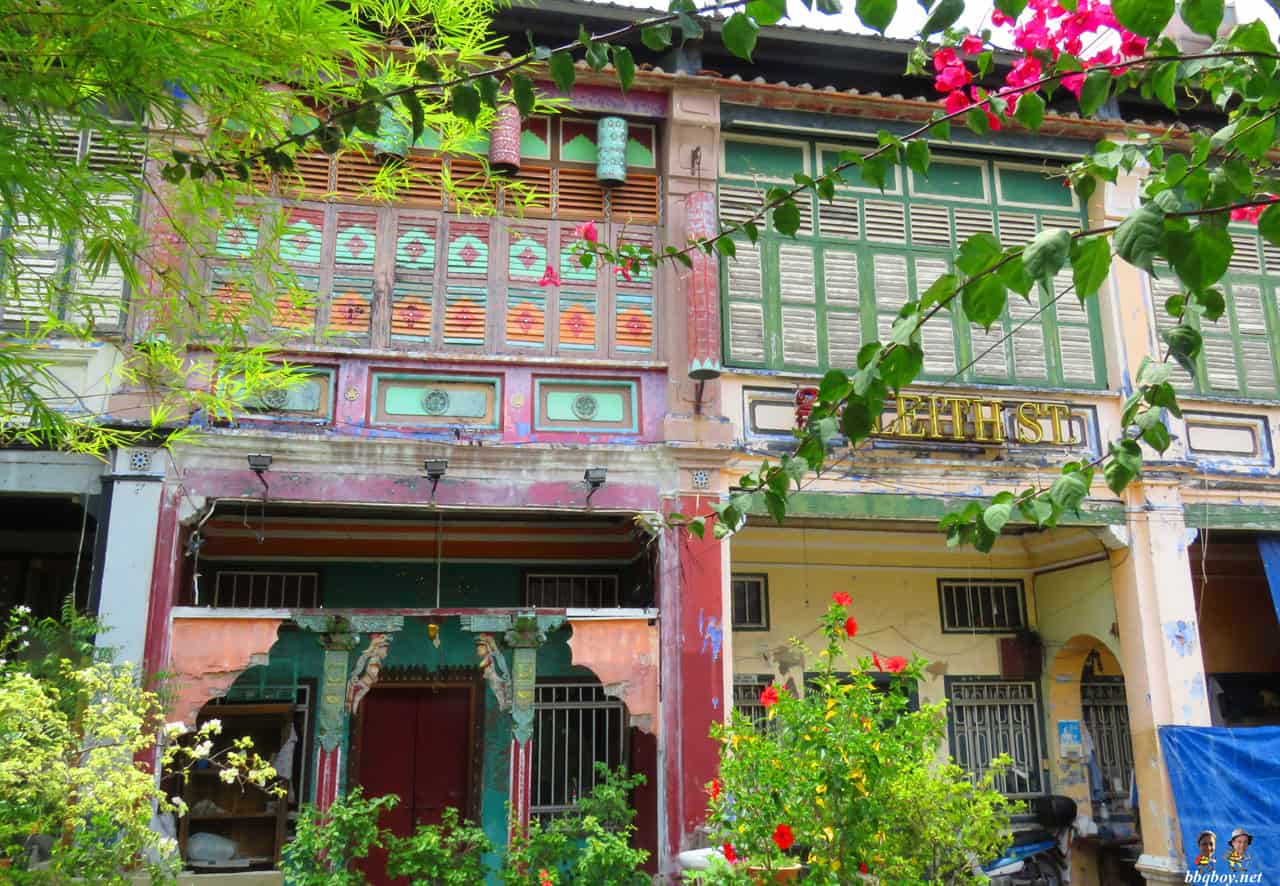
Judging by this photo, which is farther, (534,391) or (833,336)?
(833,336)

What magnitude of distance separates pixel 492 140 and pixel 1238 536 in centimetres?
848

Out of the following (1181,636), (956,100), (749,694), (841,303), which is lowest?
(749,694)

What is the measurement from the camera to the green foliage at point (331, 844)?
6.77m

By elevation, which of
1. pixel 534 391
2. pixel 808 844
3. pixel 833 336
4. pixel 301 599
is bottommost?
pixel 808 844

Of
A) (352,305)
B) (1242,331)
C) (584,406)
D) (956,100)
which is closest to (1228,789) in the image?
(1242,331)

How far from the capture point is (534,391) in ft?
29.4

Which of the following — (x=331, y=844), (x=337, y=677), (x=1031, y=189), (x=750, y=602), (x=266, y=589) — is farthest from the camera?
(x=750, y=602)

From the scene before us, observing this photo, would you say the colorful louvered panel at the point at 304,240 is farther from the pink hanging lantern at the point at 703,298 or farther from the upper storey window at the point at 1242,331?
the upper storey window at the point at 1242,331

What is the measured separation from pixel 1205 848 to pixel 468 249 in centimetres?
818

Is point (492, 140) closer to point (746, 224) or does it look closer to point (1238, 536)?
point (746, 224)

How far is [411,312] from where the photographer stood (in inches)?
354

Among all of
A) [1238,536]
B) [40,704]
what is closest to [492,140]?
[40,704]

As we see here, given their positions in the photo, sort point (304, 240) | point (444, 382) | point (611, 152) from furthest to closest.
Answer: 1. point (611, 152)
2. point (304, 240)
3. point (444, 382)

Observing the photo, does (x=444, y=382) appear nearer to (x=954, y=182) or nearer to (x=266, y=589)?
(x=266, y=589)
